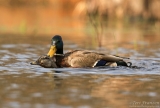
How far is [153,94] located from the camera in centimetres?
755

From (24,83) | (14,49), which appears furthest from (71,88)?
(14,49)

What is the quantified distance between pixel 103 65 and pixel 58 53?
109 centimetres

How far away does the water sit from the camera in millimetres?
6867

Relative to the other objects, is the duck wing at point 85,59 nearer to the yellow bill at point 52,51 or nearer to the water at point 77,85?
the water at point 77,85

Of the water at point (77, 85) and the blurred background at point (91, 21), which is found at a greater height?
the blurred background at point (91, 21)

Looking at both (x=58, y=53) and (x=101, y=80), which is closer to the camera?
(x=101, y=80)

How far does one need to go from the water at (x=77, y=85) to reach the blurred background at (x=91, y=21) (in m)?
3.65

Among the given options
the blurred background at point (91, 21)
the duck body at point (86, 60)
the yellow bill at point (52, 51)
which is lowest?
the duck body at point (86, 60)

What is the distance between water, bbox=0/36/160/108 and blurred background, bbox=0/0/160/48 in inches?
144

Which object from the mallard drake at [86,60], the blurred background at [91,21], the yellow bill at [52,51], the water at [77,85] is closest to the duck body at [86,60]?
the mallard drake at [86,60]

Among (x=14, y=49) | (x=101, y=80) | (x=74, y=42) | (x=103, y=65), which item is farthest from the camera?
(x=74, y=42)

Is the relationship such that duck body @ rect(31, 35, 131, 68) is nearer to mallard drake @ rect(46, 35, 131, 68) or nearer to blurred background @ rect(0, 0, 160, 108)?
mallard drake @ rect(46, 35, 131, 68)

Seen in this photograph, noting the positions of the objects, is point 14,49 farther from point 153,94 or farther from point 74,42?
point 153,94

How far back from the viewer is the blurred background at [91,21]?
685 inches
